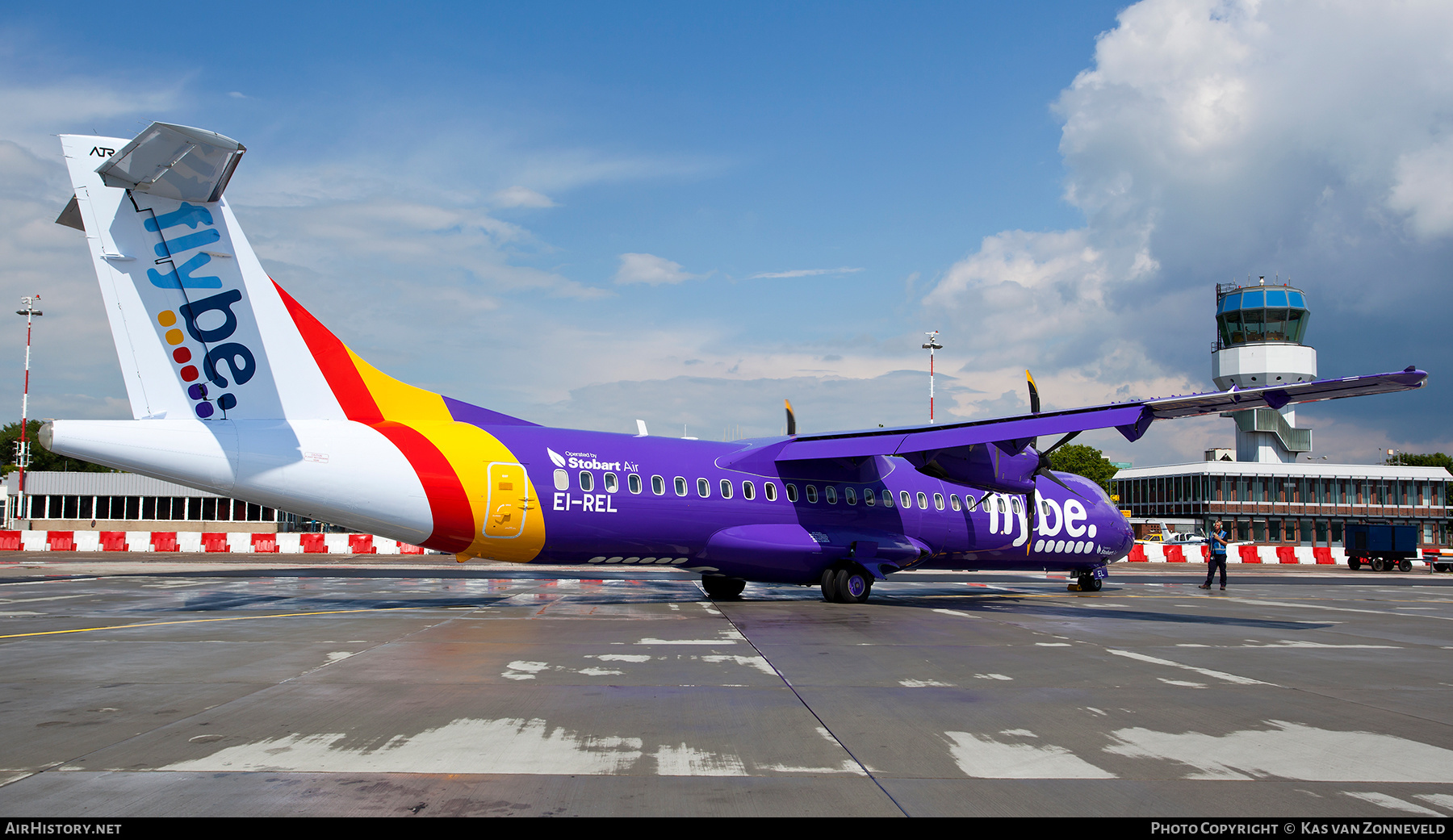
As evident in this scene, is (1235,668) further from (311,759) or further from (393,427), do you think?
(393,427)

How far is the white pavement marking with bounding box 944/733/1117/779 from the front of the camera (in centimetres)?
531

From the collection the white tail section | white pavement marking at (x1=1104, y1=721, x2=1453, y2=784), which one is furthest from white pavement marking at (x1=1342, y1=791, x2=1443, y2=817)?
the white tail section

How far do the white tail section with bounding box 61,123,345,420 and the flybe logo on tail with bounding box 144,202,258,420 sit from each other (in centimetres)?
1

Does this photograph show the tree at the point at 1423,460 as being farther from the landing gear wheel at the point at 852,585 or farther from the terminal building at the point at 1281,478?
the landing gear wheel at the point at 852,585

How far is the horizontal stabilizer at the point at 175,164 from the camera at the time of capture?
10492mm

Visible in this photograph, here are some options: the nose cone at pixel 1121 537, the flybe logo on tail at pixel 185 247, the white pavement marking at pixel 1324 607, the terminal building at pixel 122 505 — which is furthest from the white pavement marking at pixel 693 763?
the terminal building at pixel 122 505

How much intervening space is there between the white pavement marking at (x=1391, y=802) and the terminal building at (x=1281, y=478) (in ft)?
240

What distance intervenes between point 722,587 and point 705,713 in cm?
1157

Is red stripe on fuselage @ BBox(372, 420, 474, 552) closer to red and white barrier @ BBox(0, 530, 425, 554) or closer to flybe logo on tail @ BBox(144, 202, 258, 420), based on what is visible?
flybe logo on tail @ BBox(144, 202, 258, 420)

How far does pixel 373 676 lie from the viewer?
8.41 metres

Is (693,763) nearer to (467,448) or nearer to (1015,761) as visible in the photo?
(1015,761)

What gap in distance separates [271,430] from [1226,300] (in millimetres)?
79511

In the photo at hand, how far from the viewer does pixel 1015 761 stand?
18.5 feet

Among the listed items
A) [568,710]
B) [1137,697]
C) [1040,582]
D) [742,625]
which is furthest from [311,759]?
[1040,582]
